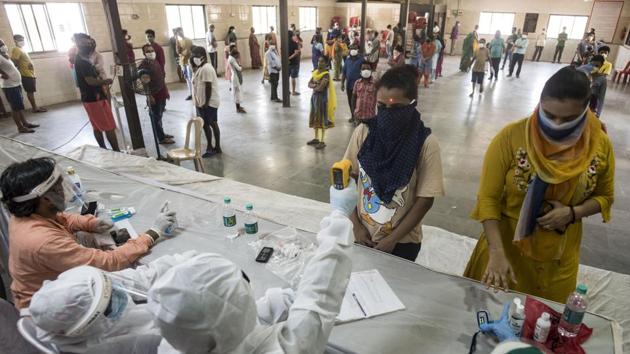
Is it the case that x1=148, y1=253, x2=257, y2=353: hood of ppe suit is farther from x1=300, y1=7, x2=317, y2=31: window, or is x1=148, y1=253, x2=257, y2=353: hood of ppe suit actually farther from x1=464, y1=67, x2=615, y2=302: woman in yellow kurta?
x1=300, y1=7, x2=317, y2=31: window

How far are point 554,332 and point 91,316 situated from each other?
1.62 m

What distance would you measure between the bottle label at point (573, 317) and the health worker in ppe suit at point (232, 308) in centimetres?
76

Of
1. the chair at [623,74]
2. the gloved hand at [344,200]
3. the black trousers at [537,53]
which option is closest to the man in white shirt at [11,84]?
the gloved hand at [344,200]

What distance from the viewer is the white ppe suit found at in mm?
966

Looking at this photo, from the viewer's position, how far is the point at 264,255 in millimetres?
1954

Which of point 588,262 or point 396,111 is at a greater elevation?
point 396,111

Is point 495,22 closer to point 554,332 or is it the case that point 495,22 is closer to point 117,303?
point 554,332

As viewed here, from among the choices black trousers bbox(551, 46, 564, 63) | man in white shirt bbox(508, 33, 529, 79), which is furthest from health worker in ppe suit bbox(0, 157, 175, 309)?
black trousers bbox(551, 46, 564, 63)

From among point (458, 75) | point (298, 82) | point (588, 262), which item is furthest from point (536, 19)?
point (588, 262)

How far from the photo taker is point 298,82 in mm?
11000

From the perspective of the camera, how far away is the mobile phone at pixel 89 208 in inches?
92.6

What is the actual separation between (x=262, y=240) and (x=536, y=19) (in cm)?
1773

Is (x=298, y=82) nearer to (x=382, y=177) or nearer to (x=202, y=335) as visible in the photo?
(x=382, y=177)

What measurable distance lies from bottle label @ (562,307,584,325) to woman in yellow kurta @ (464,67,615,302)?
214 mm
